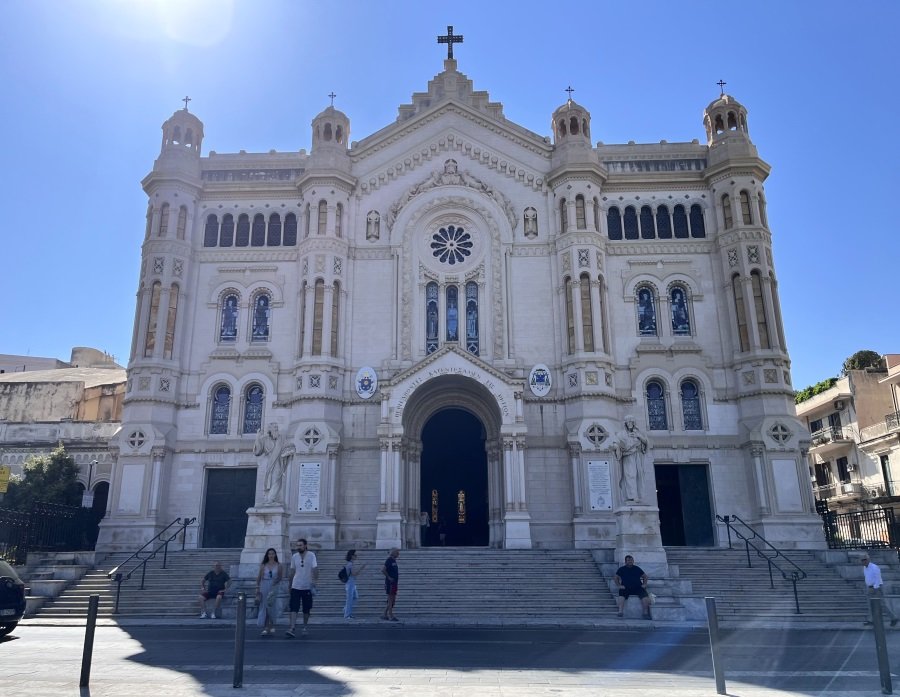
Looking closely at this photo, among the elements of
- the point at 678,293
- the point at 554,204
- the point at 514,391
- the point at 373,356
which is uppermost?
the point at 554,204

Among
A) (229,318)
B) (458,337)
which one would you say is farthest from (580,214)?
(229,318)

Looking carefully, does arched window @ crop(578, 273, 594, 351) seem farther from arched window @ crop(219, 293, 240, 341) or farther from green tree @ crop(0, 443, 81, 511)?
green tree @ crop(0, 443, 81, 511)

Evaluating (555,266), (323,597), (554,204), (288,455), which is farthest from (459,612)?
(554,204)

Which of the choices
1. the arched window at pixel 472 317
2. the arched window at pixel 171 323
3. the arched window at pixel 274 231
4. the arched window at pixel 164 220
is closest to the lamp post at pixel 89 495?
the arched window at pixel 171 323

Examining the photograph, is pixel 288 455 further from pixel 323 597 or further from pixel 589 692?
pixel 589 692

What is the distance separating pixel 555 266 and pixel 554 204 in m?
2.96

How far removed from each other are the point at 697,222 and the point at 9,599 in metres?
27.7

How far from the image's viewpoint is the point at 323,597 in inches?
776

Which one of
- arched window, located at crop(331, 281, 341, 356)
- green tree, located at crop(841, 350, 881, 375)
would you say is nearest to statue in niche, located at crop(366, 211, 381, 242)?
arched window, located at crop(331, 281, 341, 356)

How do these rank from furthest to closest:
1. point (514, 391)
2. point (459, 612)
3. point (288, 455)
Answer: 1. point (514, 391)
2. point (288, 455)
3. point (459, 612)

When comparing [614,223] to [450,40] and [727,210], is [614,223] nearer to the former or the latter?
[727,210]

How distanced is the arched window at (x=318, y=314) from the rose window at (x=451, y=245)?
201 inches

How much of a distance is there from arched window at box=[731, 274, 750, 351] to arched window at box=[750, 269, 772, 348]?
0.45m

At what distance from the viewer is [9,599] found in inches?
584
